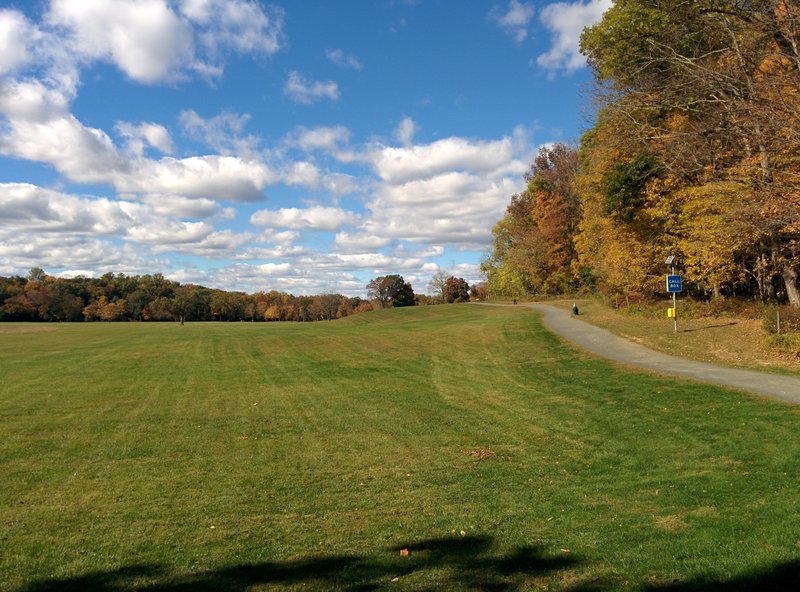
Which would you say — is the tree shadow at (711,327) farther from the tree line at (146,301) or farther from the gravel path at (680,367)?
the tree line at (146,301)

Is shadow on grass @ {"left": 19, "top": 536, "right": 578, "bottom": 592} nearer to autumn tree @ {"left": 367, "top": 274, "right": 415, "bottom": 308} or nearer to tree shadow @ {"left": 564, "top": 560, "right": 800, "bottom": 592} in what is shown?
tree shadow @ {"left": 564, "top": 560, "right": 800, "bottom": 592}

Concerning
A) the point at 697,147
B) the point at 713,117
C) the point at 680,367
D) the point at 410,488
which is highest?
the point at 713,117

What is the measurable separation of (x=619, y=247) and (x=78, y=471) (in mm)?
26863

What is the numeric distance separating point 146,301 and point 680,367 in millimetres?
120546

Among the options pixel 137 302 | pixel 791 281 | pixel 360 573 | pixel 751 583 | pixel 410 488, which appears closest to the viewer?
pixel 751 583

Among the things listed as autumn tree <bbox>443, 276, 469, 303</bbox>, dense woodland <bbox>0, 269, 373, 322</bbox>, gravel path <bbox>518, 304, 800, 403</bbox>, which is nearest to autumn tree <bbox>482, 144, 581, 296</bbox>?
gravel path <bbox>518, 304, 800, 403</bbox>

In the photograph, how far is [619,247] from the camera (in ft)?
96.4

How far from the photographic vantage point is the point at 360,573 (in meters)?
4.80

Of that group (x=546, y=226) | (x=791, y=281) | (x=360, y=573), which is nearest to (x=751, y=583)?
(x=360, y=573)

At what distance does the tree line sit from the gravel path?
84.2m

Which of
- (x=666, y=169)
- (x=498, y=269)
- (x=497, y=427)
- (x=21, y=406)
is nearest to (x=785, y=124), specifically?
(x=666, y=169)

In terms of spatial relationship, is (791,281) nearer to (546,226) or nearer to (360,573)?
(360,573)

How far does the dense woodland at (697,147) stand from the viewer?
18.2 m

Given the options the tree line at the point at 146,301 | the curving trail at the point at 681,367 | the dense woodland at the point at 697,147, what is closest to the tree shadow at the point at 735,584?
the curving trail at the point at 681,367
